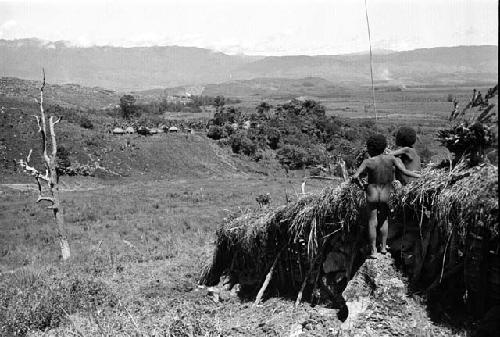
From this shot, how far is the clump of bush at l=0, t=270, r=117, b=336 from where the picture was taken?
10047 millimetres

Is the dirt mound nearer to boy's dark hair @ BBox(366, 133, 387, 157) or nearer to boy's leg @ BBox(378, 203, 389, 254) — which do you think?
boy's leg @ BBox(378, 203, 389, 254)

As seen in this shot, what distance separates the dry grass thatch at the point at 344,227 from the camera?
6.38 m

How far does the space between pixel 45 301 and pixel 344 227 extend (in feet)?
21.4

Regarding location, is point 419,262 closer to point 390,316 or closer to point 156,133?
point 390,316

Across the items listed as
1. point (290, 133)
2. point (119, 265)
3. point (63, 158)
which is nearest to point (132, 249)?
point (119, 265)

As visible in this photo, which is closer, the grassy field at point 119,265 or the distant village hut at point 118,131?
the grassy field at point 119,265

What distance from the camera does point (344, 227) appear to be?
27.1 ft

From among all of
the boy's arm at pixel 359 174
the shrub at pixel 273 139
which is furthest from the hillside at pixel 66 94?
the boy's arm at pixel 359 174

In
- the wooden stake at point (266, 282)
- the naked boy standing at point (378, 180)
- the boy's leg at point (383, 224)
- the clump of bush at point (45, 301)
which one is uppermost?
the naked boy standing at point (378, 180)

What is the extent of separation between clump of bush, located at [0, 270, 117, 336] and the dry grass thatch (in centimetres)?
249

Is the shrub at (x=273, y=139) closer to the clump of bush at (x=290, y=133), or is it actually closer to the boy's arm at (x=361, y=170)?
the clump of bush at (x=290, y=133)

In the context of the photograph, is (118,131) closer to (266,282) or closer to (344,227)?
(266,282)

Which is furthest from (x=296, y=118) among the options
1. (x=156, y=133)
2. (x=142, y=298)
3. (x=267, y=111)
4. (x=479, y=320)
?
(x=479, y=320)

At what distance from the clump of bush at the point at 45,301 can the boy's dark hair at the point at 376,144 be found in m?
→ 6.09
